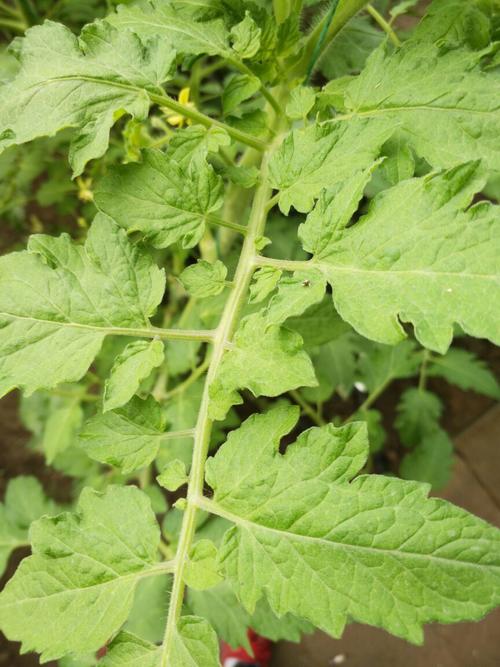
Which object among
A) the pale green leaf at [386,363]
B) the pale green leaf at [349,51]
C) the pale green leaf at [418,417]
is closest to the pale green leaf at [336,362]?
the pale green leaf at [386,363]

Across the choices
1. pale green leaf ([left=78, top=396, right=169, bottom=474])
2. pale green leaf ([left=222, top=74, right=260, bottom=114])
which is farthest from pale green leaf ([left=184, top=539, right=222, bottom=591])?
pale green leaf ([left=222, top=74, right=260, bottom=114])

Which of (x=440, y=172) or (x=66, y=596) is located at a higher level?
(x=440, y=172)

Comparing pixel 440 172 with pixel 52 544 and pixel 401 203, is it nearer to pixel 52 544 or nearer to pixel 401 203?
pixel 401 203

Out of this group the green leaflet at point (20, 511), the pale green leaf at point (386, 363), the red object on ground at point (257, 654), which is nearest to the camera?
the green leaflet at point (20, 511)

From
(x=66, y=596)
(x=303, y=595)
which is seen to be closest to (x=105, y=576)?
(x=66, y=596)

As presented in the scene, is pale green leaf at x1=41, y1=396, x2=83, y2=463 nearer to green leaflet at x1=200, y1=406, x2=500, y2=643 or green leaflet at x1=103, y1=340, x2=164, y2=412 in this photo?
green leaflet at x1=103, y1=340, x2=164, y2=412

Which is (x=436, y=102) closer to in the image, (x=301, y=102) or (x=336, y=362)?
(x=301, y=102)

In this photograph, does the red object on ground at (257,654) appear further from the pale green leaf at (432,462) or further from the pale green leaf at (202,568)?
the pale green leaf at (202,568)
